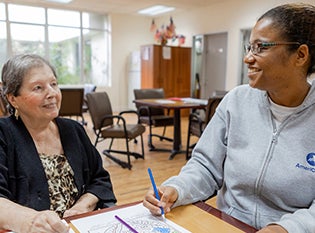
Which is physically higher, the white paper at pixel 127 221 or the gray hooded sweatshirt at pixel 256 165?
the gray hooded sweatshirt at pixel 256 165

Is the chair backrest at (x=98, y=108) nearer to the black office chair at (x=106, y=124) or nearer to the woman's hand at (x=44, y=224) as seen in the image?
the black office chair at (x=106, y=124)

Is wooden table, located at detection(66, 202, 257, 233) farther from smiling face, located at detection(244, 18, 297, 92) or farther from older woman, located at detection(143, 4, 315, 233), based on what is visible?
smiling face, located at detection(244, 18, 297, 92)

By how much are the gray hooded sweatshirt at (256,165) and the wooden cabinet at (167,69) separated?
626cm

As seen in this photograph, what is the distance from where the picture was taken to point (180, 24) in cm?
828

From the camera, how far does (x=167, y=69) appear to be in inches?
295

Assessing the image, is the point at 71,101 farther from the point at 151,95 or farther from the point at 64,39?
the point at 64,39

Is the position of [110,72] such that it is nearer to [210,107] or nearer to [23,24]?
[23,24]

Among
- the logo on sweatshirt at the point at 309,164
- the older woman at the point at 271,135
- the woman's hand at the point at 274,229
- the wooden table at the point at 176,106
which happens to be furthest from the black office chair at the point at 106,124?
the woman's hand at the point at 274,229

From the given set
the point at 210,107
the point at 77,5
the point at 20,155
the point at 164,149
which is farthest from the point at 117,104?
the point at 20,155

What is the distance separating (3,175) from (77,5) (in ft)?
24.2

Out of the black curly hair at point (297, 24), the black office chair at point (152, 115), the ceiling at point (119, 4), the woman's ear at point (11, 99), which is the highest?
the ceiling at point (119, 4)

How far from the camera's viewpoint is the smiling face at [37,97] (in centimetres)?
121

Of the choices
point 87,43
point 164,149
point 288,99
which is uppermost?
point 87,43

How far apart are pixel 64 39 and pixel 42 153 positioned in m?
7.52
